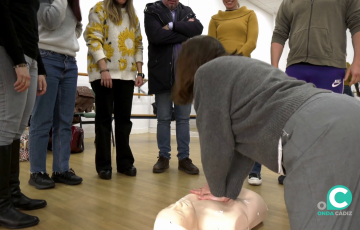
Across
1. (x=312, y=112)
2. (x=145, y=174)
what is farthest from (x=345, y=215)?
(x=145, y=174)

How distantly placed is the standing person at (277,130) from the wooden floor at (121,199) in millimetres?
487

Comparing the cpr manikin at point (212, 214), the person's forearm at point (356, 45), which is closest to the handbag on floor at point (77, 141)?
the cpr manikin at point (212, 214)

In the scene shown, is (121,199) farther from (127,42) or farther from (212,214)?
(127,42)

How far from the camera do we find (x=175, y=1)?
2184 millimetres

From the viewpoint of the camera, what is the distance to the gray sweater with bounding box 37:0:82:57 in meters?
1.61

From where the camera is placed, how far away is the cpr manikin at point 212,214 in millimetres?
993

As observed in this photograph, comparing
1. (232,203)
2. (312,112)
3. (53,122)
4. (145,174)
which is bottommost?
(145,174)

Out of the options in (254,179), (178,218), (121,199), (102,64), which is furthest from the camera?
(102,64)

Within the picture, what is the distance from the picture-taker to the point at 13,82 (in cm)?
116

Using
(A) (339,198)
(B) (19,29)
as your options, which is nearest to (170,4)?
(B) (19,29)

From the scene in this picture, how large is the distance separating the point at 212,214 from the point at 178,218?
184 millimetres

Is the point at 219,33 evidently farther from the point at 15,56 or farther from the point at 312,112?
the point at 312,112

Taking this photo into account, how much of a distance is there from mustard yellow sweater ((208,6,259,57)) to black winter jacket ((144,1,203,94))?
189 mm

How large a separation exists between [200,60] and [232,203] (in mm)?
574
